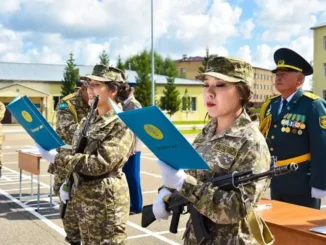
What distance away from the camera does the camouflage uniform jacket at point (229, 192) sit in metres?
2.14

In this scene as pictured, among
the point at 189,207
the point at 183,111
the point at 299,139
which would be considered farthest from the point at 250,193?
the point at 183,111

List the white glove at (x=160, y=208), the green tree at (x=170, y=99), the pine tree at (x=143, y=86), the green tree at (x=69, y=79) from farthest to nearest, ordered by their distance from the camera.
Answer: the green tree at (x=170, y=99)
the pine tree at (x=143, y=86)
the green tree at (x=69, y=79)
the white glove at (x=160, y=208)

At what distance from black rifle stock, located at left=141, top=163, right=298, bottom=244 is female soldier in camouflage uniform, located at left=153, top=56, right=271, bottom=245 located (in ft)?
0.13

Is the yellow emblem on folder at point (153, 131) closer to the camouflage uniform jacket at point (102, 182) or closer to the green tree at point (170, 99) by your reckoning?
the camouflage uniform jacket at point (102, 182)

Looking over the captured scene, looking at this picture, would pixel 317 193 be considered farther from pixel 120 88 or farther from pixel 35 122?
pixel 35 122

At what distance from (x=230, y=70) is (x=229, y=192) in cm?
62

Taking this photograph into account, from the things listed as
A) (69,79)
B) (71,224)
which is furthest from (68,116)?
(69,79)

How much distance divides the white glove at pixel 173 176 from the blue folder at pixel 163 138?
0.02 m

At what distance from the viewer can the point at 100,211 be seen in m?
3.42

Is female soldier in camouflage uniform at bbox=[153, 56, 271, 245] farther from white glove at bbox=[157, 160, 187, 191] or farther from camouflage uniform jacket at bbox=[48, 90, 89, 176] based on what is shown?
camouflage uniform jacket at bbox=[48, 90, 89, 176]

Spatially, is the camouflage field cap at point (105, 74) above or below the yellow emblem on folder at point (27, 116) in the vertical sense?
above

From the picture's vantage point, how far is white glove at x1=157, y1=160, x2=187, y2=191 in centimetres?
218

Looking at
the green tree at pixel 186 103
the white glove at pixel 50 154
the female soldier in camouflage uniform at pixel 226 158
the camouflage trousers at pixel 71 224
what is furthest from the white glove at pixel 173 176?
the green tree at pixel 186 103

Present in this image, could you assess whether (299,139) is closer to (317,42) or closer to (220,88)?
(220,88)
